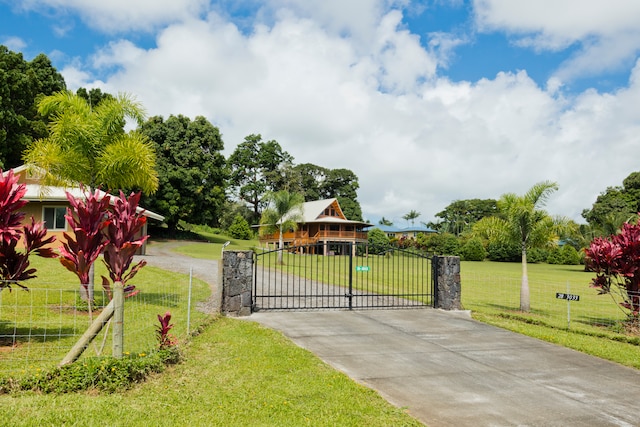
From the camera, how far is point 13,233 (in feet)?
24.2

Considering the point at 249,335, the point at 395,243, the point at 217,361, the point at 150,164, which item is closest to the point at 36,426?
the point at 217,361

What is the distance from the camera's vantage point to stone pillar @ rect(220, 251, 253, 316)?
438 inches

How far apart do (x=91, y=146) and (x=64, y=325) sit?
4.56m

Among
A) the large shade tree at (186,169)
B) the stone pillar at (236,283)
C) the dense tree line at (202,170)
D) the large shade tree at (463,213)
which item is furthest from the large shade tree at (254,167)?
the stone pillar at (236,283)

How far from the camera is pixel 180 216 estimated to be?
144 ft

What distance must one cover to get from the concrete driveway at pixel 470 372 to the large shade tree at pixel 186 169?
32.9 m

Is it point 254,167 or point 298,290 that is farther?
point 254,167

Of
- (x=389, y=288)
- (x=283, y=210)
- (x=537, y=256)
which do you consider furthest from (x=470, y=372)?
(x=537, y=256)

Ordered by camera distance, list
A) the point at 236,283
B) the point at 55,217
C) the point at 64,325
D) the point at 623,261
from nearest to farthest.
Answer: the point at 64,325 → the point at 236,283 → the point at 623,261 → the point at 55,217

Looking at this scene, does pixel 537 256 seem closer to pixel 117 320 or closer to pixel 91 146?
pixel 91 146

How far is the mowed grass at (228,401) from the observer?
15.8 feet

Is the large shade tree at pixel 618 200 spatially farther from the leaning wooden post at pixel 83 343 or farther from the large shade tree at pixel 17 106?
the leaning wooden post at pixel 83 343

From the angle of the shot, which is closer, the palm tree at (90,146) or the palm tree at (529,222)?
the palm tree at (90,146)

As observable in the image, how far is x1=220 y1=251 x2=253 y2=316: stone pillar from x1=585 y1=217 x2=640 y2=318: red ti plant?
873 centimetres
